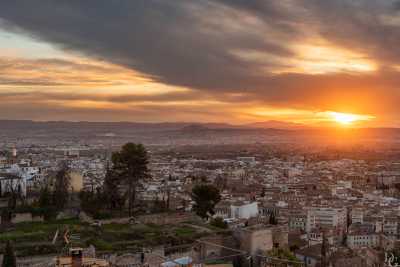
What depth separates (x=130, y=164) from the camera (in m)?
22.0

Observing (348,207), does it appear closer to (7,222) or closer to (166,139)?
(7,222)

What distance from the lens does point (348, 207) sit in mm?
43062

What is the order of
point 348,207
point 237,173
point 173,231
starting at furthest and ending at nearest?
point 237,173 < point 348,207 < point 173,231

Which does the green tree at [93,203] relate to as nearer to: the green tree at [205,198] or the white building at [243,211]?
the green tree at [205,198]

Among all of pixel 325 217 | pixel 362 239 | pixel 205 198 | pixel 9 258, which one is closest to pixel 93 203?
pixel 205 198

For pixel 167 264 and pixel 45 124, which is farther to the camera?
pixel 45 124

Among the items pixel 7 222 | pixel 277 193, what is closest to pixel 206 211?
pixel 7 222

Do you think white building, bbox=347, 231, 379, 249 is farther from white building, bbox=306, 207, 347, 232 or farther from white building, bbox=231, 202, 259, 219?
white building, bbox=231, 202, 259, 219

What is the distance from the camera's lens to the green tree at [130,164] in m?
21.8

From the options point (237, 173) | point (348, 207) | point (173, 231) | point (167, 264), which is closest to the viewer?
point (167, 264)

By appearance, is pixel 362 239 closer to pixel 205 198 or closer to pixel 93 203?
pixel 205 198

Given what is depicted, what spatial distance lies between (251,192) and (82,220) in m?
35.0

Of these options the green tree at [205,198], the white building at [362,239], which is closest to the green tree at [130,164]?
the green tree at [205,198]

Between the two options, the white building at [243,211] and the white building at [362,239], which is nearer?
the white building at [362,239]
